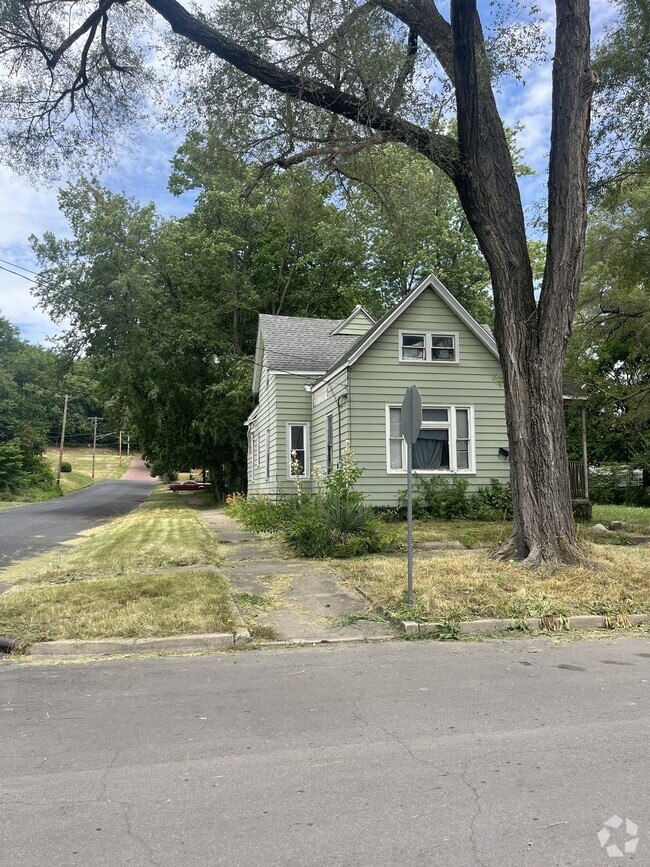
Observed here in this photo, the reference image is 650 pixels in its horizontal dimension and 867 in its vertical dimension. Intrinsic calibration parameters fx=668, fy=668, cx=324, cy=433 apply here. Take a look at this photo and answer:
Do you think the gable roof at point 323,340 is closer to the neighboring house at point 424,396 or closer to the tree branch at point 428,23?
the neighboring house at point 424,396

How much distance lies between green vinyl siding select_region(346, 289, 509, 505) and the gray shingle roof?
4040 mm

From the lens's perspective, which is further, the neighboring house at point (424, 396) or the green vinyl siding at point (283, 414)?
the green vinyl siding at point (283, 414)

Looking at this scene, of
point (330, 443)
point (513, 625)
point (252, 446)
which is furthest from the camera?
point (252, 446)

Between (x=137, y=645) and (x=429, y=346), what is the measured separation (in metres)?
13.0

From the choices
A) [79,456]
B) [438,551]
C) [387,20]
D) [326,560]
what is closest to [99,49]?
[387,20]

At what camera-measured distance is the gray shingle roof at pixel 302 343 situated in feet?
70.1

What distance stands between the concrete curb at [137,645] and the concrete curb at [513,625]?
1.80 m

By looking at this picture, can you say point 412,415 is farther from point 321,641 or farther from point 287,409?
point 287,409

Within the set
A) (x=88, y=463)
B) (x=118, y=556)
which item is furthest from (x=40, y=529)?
(x=88, y=463)

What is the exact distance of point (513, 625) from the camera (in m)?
7.21

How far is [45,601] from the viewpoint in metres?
8.00

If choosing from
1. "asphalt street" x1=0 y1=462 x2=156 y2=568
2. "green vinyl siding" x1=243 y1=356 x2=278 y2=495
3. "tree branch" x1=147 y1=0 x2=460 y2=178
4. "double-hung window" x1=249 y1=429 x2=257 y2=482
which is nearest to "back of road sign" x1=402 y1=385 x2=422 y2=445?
"tree branch" x1=147 y1=0 x2=460 y2=178

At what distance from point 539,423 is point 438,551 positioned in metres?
3.45

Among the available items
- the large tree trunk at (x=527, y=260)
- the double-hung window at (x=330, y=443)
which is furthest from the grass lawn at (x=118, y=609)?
the double-hung window at (x=330, y=443)
